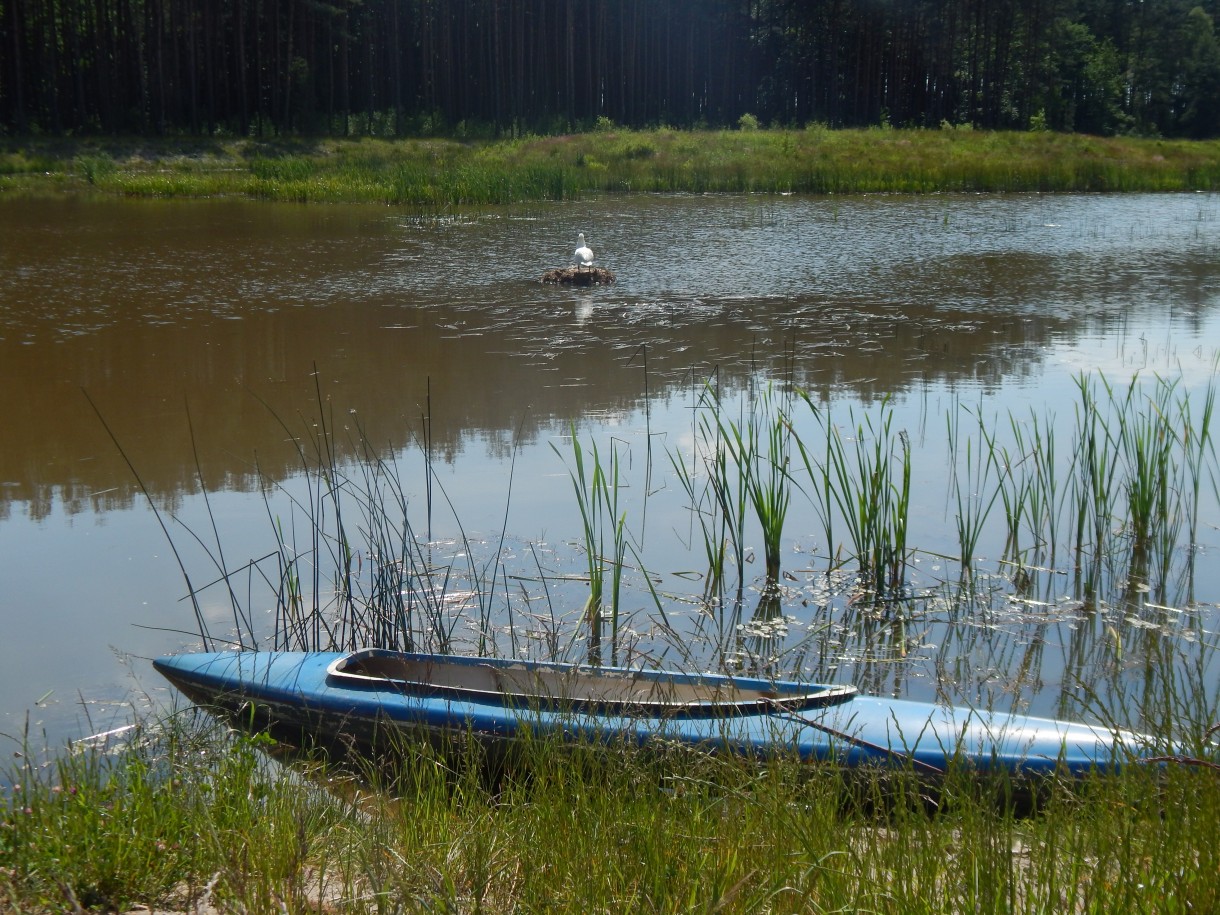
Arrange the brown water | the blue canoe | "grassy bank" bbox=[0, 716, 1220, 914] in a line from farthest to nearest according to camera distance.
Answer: the brown water, the blue canoe, "grassy bank" bbox=[0, 716, 1220, 914]

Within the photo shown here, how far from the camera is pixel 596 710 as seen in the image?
114 inches

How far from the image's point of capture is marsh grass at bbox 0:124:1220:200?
19859 millimetres

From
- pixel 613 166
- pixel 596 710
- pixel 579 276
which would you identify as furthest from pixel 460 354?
pixel 613 166

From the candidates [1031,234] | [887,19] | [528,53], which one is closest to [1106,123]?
[887,19]

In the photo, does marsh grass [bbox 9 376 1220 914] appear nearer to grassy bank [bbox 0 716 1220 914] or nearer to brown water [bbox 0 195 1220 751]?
grassy bank [bbox 0 716 1220 914]

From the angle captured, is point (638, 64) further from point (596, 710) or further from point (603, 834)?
point (603, 834)

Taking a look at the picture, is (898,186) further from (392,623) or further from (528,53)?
(528,53)

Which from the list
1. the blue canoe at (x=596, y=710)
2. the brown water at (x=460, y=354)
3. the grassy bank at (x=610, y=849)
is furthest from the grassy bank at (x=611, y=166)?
the grassy bank at (x=610, y=849)

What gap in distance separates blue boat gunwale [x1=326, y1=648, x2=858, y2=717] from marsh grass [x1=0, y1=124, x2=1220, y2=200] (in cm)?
1526

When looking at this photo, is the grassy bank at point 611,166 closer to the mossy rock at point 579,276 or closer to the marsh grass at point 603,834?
the mossy rock at point 579,276

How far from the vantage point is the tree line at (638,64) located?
111 ft

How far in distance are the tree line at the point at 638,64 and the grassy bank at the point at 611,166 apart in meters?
5.92

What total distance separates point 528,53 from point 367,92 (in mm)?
5896

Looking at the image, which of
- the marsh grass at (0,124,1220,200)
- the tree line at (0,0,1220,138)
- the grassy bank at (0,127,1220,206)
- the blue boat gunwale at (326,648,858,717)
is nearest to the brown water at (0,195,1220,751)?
the blue boat gunwale at (326,648,858,717)
